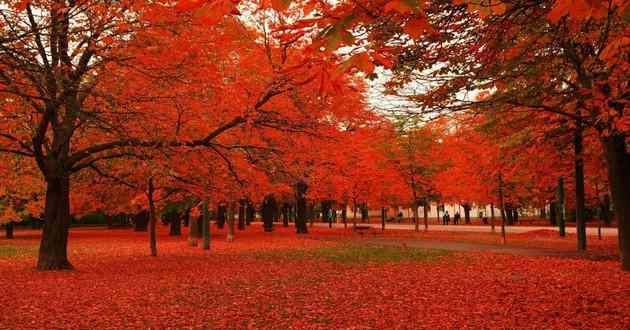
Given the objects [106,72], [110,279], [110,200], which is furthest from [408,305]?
[110,200]

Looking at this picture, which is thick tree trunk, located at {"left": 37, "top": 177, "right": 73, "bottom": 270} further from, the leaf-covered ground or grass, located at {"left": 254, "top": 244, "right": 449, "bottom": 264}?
grass, located at {"left": 254, "top": 244, "right": 449, "bottom": 264}

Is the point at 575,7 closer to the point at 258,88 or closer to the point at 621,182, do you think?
the point at 621,182

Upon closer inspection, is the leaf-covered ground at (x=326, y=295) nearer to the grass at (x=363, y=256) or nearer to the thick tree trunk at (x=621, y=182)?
the grass at (x=363, y=256)

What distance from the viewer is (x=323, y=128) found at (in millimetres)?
16391

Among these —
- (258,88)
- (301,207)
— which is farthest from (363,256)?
(301,207)

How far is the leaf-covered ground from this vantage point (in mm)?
7898

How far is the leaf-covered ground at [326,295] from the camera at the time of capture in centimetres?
790

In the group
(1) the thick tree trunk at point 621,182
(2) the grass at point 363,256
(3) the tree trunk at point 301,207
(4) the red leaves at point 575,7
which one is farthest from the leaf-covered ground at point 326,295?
(3) the tree trunk at point 301,207

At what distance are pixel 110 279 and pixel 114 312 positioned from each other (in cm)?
477

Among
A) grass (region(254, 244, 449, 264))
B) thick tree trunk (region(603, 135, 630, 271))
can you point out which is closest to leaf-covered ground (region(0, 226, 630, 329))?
grass (region(254, 244, 449, 264))

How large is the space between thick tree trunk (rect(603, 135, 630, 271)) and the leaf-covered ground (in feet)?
3.05

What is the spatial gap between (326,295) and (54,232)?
9.71m

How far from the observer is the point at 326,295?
1025cm

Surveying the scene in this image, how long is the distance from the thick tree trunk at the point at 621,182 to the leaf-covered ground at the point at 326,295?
0.93 meters
